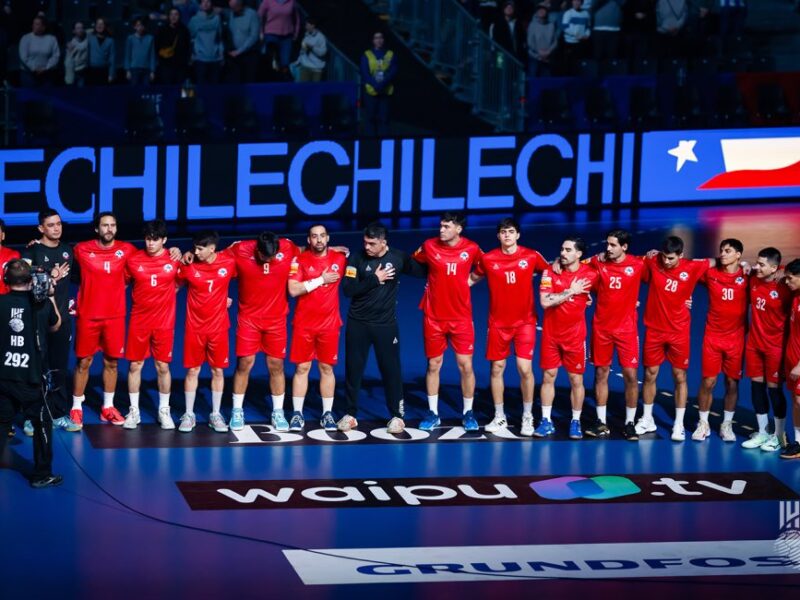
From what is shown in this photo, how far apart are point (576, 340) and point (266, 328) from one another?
3.16m

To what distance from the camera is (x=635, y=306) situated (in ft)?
52.8

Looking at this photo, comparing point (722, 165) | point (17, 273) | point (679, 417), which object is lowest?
point (679, 417)

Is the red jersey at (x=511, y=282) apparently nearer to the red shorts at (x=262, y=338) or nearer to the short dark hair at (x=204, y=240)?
the red shorts at (x=262, y=338)

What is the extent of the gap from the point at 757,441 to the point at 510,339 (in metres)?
2.69

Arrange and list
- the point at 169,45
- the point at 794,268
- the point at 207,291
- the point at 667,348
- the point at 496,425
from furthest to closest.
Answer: the point at 169,45
the point at 496,425
the point at 667,348
the point at 207,291
the point at 794,268

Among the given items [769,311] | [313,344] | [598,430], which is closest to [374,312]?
[313,344]

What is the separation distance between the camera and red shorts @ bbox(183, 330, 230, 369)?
15.8m

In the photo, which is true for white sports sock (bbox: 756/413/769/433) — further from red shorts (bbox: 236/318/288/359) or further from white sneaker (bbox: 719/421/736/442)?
red shorts (bbox: 236/318/288/359)

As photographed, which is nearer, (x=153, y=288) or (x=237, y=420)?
(x=153, y=288)

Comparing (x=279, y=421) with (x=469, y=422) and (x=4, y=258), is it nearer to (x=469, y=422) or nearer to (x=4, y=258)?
(x=469, y=422)

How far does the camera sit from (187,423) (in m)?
15.9

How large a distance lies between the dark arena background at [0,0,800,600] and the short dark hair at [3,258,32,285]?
1.89 metres

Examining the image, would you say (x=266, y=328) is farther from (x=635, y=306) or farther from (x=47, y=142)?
(x=47, y=142)

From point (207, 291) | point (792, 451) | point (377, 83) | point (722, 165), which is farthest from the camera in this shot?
point (722, 165)
